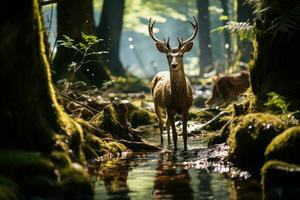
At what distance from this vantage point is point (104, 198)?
8.44 m

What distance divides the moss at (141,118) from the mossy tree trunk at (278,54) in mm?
6602

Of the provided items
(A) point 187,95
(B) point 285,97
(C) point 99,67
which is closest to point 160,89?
(A) point 187,95

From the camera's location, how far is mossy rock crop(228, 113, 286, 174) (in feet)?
31.9

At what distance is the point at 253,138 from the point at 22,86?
10.8 ft

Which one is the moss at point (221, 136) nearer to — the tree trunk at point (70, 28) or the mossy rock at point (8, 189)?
the mossy rock at point (8, 189)

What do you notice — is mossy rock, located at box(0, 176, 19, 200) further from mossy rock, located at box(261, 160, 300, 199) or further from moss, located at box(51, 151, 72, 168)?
mossy rock, located at box(261, 160, 300, 199)

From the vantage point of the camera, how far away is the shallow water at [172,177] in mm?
8750

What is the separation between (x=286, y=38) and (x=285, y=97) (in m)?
1.12

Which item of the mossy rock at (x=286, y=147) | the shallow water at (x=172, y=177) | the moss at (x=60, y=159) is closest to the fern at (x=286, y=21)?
the shallow water at (x=172, y=177)

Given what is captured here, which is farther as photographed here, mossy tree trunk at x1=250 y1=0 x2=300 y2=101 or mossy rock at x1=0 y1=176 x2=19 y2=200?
mossy tree trunk at x1=250 y1=0 x2=300 y2=101

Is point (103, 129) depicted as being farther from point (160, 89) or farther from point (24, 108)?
point (24, 108)

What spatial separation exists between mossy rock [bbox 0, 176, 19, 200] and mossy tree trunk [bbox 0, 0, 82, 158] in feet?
3.05

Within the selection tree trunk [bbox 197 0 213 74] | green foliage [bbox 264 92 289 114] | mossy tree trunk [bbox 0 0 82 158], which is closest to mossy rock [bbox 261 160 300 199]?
green foliage [bbox 264 92 289 114]

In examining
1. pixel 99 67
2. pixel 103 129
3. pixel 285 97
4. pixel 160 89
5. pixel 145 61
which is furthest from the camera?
pixel 145 61
